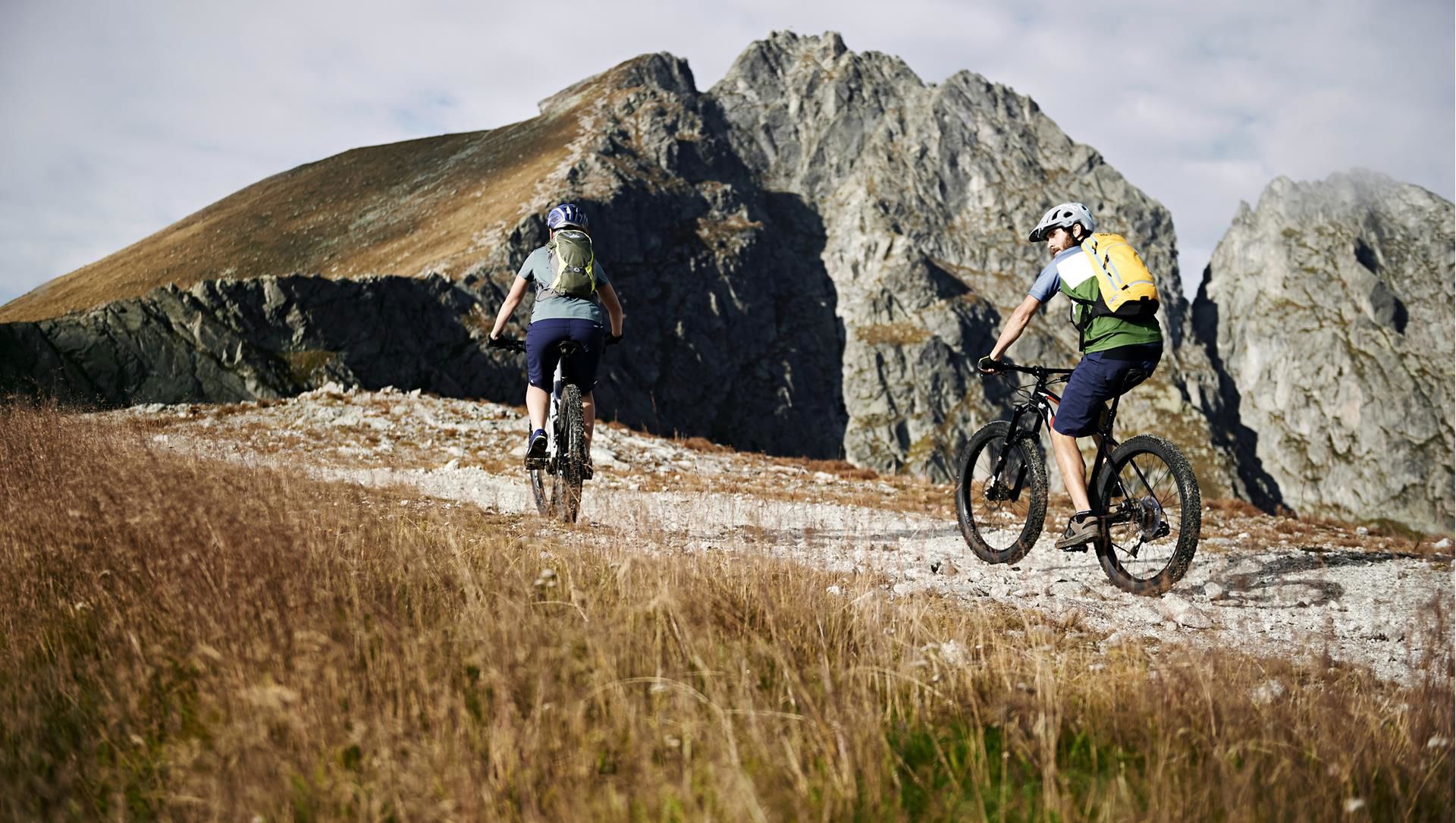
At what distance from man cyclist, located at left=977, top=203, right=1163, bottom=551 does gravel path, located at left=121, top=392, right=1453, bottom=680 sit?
0.80 meters

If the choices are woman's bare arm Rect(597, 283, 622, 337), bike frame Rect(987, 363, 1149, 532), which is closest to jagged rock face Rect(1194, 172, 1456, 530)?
bike frame Rect(987, 363, 1149, 532)

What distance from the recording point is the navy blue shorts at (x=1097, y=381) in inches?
237

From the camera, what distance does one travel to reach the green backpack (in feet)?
25.1

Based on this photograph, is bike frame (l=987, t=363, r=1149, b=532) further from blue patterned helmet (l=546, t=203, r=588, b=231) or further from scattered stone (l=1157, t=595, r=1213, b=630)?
blue patterned helmet (l=546, t=203, r=588, b=231)

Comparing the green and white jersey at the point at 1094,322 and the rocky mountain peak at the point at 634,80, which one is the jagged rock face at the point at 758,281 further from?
the green and white jersey at the point at 1094,322

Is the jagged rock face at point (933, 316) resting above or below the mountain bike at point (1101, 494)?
above

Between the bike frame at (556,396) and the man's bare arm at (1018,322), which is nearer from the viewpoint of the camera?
the man's bare arm at (1018,322)

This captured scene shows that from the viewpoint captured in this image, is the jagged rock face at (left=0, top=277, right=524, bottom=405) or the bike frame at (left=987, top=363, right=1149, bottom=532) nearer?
the bike frame at (left=987, top=363, right=1149, bottom=532)

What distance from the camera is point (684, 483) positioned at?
1270cm

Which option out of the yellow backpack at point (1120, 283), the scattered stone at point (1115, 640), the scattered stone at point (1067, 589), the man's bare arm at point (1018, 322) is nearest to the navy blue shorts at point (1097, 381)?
the yellow backpack at point (1120, 283)

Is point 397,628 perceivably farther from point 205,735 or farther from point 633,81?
point 633,81

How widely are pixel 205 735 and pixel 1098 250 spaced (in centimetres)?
630

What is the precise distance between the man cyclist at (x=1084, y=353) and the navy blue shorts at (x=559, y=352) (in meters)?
3.90

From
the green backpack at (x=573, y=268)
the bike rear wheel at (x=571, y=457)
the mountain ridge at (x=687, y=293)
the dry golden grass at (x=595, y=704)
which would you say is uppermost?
the mountain ridge at (x=687, y=293)
